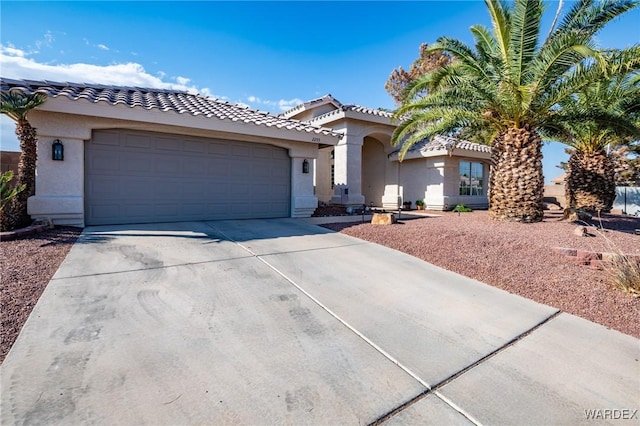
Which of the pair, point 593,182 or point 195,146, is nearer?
point 195,146

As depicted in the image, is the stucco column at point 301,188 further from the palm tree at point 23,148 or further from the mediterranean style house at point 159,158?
the palm tree at point 23,148

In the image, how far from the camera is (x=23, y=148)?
269 inches

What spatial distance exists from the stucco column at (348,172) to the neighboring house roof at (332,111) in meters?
1.17

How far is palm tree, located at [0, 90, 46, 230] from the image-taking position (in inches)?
247

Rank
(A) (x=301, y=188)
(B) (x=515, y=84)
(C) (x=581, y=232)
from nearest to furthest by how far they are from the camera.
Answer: (C) (x=581, y=232) → (B) (x=515, y=84) → (A) (x=301, y=188)

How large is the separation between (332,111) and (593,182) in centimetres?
1231

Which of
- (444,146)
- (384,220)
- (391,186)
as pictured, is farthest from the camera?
(391,186)

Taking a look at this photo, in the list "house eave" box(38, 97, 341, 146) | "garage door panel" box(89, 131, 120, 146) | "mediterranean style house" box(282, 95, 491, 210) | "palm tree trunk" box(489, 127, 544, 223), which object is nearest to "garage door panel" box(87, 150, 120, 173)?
"garage door panel" box(89, 131, 120, 146)

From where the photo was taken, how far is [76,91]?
27.1ft

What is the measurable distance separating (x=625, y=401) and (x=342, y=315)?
240 cm

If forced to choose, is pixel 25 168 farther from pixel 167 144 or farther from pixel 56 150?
pixel 167 144

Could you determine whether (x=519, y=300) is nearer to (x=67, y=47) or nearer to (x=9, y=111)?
(x=9, y=111)

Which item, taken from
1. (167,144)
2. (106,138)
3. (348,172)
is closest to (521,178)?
(348,172)

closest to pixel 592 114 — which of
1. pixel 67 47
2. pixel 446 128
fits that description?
pixel 446 128
